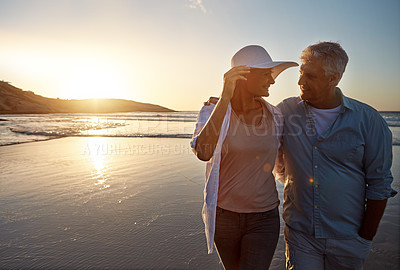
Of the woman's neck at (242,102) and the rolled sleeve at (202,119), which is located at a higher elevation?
the woman's neck at (242,102)

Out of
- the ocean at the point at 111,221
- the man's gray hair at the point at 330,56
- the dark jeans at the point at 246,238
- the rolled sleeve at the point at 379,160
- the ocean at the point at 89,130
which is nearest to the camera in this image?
the rolled sleeve at the point at 379,160

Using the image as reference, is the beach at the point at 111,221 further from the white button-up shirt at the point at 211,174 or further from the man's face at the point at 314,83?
the man's face at the point at 314,83

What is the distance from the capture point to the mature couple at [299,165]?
2.03 meters

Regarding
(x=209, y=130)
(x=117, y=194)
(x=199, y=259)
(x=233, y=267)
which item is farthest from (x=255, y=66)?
(x=117, y=194)

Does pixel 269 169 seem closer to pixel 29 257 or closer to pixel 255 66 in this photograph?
pixel 255 66

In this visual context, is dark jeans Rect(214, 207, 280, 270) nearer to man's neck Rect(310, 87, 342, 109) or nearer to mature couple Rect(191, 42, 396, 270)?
mature couple Rect(191, 42, 396, 270)

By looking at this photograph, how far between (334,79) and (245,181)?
3.67 feet

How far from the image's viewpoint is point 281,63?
2.19 metres

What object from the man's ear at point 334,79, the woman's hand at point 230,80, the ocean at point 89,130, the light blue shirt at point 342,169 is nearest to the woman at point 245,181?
the woman's hand at point 230,80

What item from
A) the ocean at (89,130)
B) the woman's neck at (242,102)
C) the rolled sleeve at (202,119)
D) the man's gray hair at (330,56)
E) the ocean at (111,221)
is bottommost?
the ocean at (111,221)

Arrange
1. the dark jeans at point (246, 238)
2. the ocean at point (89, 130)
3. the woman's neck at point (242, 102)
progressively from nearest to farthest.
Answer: the dark jeans at point (246, 238), the woman's neck at point (242, 102), the ocean at point (89, 130)

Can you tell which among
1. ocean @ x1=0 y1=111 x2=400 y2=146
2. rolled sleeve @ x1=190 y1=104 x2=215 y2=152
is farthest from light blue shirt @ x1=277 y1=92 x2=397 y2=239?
ocean @ x1=0 y1=111 x2=400 y2=146

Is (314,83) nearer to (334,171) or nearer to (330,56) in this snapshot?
(330,56)

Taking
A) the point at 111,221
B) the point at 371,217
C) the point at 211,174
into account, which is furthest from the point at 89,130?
the point at 371,217
